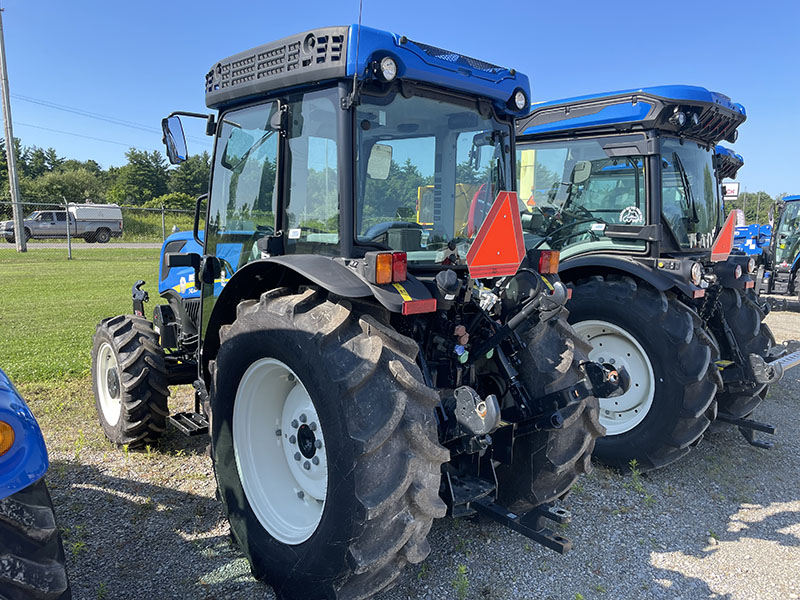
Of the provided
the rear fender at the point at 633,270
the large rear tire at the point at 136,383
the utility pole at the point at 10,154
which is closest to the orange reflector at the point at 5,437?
the large rear tire at the point at 136,383

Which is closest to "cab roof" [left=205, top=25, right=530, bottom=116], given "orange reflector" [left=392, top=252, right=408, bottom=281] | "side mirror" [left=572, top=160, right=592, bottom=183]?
"orange reflector" [left=392, top=252, right=408, bottom=281]

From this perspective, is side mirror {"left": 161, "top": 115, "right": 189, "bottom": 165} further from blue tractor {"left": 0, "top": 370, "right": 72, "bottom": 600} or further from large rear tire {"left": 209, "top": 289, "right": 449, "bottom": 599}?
blue tractor {"left": 0, "top": 370, "right": 72, "bottom": 600}

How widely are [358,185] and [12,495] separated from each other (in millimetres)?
1768

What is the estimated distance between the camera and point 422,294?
2373 millimetres

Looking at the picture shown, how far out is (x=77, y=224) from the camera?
88.4 ft

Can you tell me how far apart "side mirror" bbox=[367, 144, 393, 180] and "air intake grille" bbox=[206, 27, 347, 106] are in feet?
1.33

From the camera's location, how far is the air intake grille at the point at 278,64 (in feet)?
8.21

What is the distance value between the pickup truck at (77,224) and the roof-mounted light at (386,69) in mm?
27505

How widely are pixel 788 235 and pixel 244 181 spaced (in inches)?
541

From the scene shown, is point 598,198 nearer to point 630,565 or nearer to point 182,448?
point 630,565

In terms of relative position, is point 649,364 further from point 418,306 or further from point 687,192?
point 418,306

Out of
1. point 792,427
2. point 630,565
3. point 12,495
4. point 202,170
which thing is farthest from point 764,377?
point 202,170

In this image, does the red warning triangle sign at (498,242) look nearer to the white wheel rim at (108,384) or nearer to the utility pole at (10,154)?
the white wheel rim at (108,384)

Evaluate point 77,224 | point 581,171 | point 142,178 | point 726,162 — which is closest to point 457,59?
point 581,171
